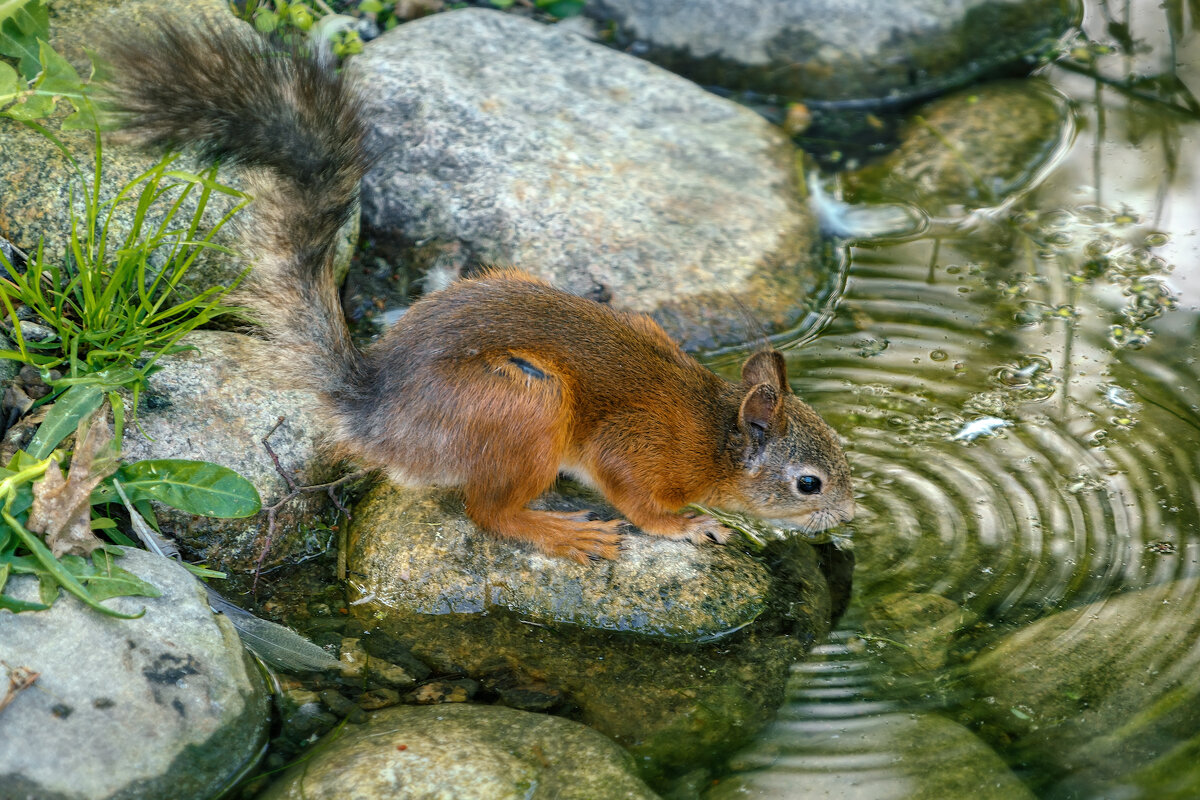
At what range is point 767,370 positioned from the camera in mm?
4066

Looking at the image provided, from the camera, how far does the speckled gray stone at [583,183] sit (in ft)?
16.3

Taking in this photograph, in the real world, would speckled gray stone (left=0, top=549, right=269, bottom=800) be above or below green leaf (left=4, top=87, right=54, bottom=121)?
below

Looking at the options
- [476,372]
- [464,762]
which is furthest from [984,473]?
[464,762]

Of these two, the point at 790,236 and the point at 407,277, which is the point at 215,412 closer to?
the point at 407,277

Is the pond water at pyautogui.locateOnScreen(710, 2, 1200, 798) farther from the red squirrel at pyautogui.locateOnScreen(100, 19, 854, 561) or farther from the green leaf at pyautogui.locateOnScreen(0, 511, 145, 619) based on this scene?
the green leaf at pyautogui.locateOnScreen(0, 511, 145, 619)

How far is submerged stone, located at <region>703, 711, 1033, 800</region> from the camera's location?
3.02m

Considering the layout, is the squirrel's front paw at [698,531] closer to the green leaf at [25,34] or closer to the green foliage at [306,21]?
the green leaf at [25,34]

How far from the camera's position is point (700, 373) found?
4148 mm

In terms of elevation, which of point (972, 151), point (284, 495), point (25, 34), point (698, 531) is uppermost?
point (25, 34)

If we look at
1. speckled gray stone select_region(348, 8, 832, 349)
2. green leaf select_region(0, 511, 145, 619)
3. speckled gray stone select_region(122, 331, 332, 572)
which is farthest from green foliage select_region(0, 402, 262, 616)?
speckled gray stone select_region(348, 8, 832, 349)

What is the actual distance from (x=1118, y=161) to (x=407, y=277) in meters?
3.82

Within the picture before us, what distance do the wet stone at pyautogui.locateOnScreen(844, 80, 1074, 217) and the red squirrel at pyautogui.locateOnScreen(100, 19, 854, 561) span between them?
2.14m

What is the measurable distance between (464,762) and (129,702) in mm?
893

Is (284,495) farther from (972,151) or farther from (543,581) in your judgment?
(972,151)
